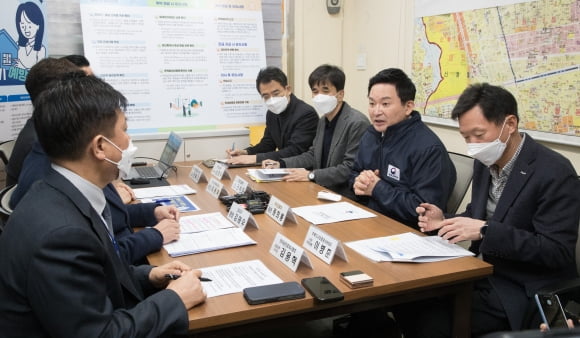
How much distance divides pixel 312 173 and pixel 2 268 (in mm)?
1855

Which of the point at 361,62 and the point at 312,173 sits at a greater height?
the point at 361,62

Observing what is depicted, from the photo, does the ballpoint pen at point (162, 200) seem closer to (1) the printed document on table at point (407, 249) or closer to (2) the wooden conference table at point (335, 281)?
(2) the wooden conference table at point (335, 281)

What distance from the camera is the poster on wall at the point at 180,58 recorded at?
3.60m

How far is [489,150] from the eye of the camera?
172 centimetres

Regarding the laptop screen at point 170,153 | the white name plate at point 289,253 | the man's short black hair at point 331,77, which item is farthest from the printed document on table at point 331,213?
the laptop screen at point 170,153

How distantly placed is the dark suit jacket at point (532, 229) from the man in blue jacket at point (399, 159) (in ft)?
1.39

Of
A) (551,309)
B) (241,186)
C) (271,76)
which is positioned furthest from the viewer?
(271,76)

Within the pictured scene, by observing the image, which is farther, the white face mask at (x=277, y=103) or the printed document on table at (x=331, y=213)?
the white face mask at (x=277, y=103)

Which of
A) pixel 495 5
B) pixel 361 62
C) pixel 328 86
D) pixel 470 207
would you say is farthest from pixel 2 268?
pixel 361 62

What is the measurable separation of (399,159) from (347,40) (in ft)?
7.49

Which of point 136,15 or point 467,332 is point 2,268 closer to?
point 467,332

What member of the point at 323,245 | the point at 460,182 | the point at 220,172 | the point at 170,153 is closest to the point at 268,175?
the point at 220,172

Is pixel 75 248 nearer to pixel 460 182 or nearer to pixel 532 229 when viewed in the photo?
pixel 532 229

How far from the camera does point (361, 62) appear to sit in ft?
13.1
